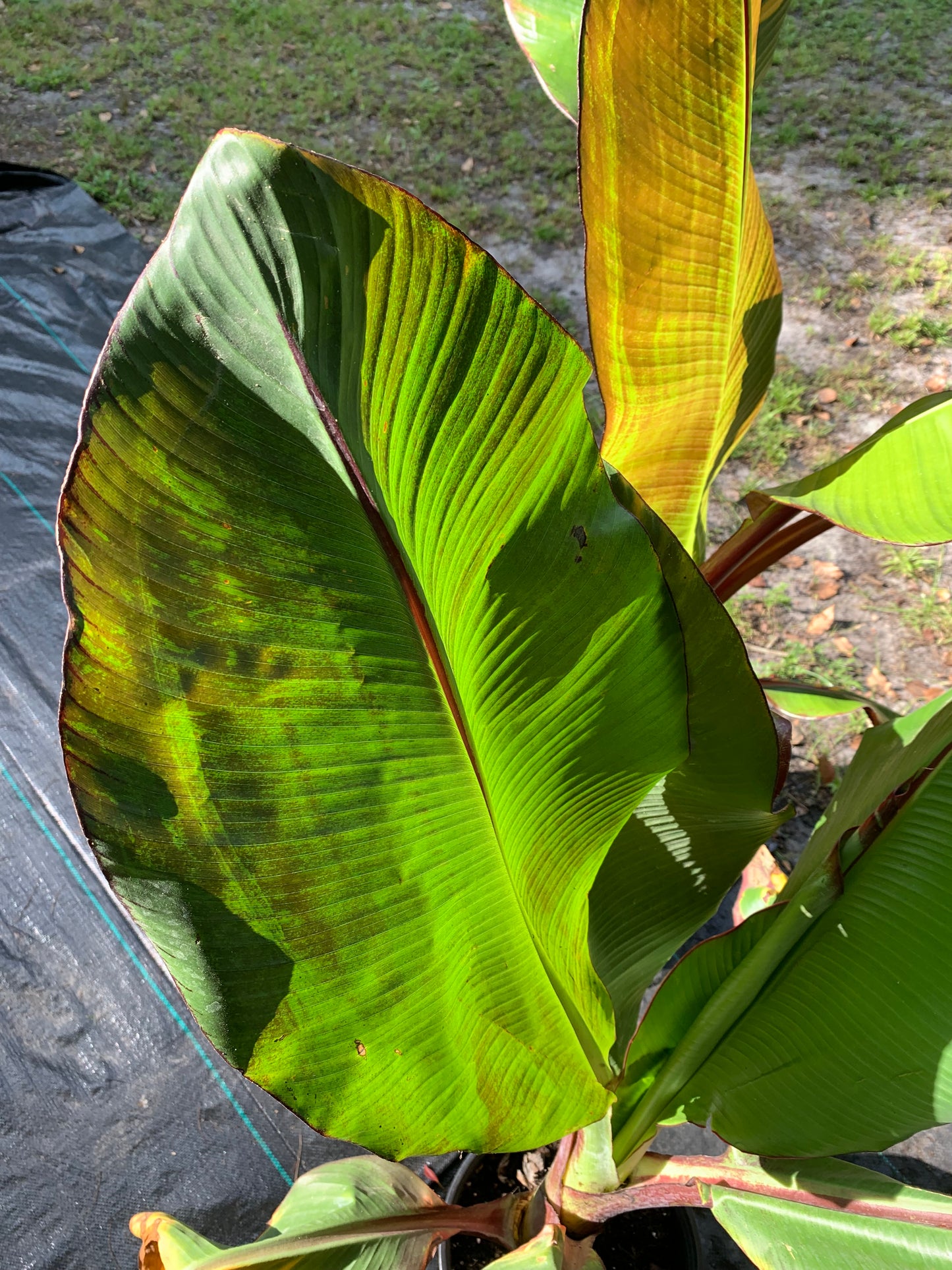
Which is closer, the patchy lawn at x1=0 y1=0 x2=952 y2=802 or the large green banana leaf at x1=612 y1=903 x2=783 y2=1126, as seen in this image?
the large green banana leaf at x1=612 y1=903 x2=783 y2=1126

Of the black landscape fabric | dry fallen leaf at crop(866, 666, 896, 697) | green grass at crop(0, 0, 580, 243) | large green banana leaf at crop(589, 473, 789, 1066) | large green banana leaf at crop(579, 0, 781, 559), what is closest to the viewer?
large green banana leaf at crop(589, 473, 789, 1066)

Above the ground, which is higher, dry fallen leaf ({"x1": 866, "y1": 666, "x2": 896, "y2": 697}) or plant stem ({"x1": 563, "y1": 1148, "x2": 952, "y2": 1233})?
plant stem ({"x1": 563, "y1": 1148, "x2": 952, "y2": 1233})

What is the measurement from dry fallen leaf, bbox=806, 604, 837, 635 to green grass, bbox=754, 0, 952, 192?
56.4 inches

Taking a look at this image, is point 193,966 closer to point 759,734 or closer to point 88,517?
point 88,517

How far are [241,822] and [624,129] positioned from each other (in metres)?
0.56

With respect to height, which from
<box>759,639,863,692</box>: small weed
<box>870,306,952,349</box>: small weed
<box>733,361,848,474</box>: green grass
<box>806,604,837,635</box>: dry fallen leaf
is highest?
<box>870,306,952,349</box>: small weed

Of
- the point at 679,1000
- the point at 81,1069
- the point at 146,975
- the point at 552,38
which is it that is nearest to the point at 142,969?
the point at 146,975

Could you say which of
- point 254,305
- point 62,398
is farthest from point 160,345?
point 62,398

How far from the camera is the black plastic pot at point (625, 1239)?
86 cm

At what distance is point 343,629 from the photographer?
405 mm

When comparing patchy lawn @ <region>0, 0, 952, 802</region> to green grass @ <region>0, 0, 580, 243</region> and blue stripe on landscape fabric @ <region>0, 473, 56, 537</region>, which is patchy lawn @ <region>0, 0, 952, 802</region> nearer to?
green grass @ <region>0, 0, 580, 243</region>

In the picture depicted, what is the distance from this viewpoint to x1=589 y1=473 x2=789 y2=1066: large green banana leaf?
506 millimetres

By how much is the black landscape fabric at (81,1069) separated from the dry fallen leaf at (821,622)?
→ 124 cm

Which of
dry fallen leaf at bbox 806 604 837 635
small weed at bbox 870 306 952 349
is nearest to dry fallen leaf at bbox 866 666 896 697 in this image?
dry fallen leaf at bbox 806 604 837 635
